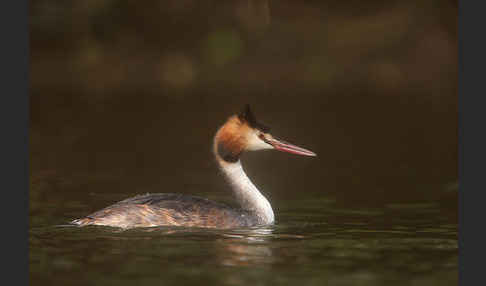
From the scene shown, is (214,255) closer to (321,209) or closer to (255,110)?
(321,209)

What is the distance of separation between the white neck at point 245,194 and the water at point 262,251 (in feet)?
0.70

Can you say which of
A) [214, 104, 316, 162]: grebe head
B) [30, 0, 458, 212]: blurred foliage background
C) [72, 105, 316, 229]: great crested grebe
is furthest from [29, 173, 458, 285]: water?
[30, 0, 458, 212]: blurred foliage background

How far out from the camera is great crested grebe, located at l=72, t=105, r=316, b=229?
40.7ft

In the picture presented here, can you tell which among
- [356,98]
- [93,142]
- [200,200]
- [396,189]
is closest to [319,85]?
[356,98]

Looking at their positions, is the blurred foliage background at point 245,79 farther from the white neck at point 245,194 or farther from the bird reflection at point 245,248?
the bird reflection at point 245,248

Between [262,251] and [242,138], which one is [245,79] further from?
[262,251]

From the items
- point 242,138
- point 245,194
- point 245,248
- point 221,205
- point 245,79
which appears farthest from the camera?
point 245,79

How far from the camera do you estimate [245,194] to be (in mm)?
13258

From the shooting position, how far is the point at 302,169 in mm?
19094

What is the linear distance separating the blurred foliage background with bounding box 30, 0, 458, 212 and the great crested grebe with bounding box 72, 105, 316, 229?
588 centimetres

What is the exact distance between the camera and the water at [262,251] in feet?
32.7

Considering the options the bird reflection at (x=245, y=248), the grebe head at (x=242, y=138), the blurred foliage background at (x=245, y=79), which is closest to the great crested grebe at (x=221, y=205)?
the grebe head at (x=242, y=138)

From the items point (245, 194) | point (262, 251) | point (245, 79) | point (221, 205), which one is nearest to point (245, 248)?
point (262, 251)

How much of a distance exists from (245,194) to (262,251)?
2087 millimetres
